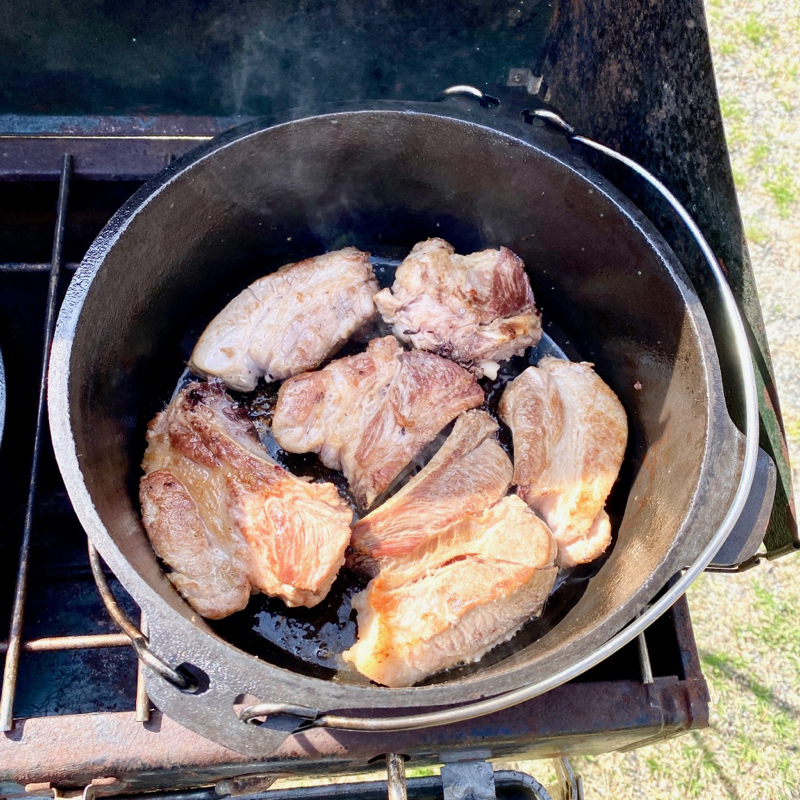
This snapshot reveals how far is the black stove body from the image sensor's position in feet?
6.56

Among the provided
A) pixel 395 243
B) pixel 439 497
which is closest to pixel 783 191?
pixel 395 243

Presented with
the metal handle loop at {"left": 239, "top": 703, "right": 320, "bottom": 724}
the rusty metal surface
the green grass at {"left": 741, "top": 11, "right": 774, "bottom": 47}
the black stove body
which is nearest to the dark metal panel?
the black stove body

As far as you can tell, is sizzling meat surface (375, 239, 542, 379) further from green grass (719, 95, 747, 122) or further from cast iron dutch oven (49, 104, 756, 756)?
green grass (719, 95, 747, 122)

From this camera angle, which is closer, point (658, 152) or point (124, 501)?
point (124, 501)

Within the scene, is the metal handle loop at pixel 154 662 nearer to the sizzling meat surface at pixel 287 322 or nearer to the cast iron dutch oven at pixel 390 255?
the cast iron dutch oven at pixel 390 255

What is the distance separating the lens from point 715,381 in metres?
2.05

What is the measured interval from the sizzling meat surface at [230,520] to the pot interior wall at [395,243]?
0.35 ft

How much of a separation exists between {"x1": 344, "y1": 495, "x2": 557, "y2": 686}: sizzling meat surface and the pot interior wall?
0.48 ft

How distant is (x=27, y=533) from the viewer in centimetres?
218

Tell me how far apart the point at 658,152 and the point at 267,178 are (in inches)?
63.0

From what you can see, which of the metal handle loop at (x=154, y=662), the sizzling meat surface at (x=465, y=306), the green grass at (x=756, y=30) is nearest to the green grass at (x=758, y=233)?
the green grass at (x=756, y=30)

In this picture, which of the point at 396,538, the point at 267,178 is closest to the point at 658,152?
the point at 267,178

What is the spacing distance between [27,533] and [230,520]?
70 cm

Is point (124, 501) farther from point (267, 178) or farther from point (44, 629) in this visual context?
point (267, 178)
